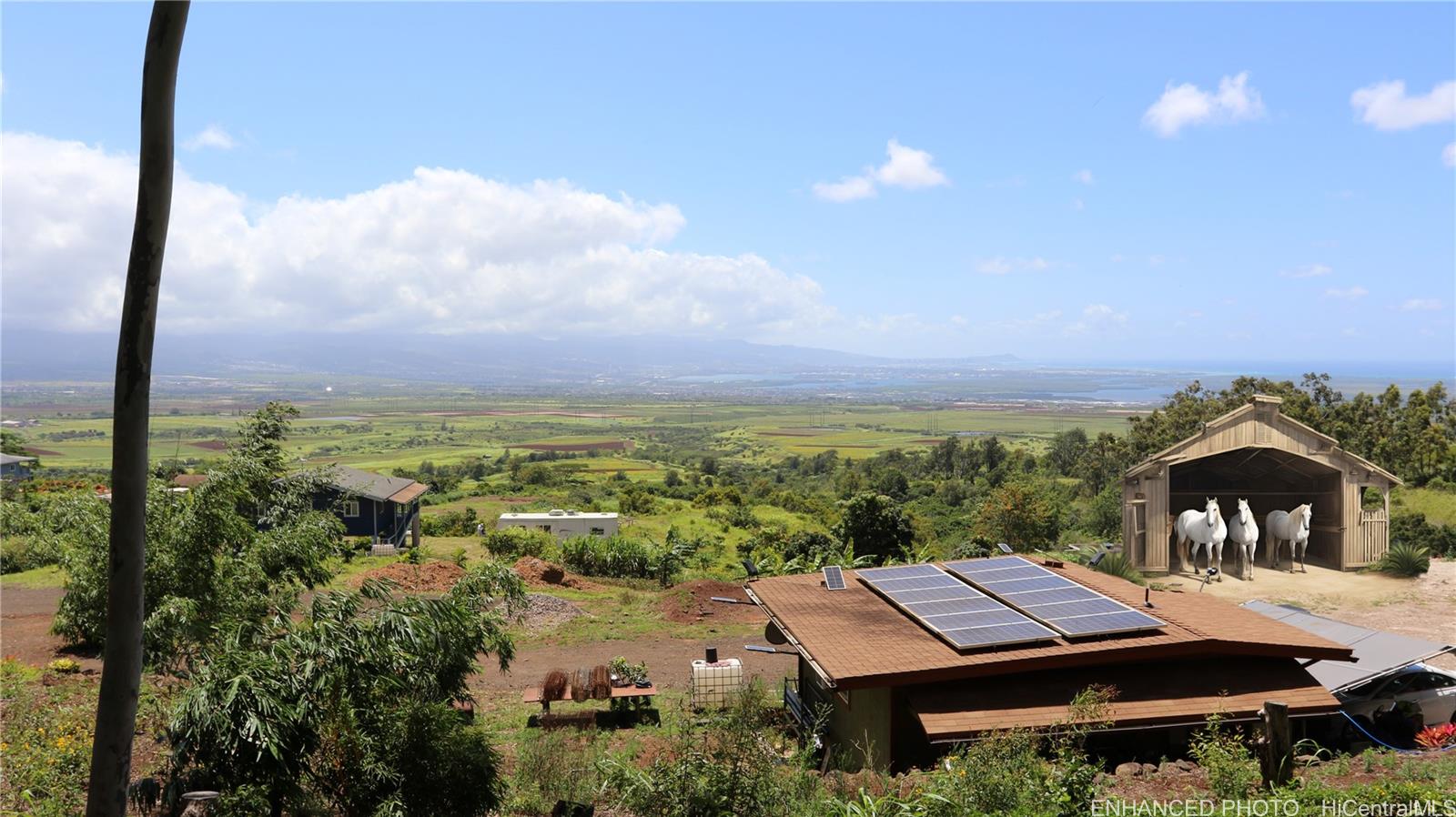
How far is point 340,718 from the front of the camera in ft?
22.7

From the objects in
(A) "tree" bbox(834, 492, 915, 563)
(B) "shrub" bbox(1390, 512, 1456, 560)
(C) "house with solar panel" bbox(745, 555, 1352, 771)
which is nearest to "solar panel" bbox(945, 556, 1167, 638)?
(C) "house with solar panel" bbox(745, 555, 1352, 771)

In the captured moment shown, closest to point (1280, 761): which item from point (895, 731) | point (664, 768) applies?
point (895, 731)

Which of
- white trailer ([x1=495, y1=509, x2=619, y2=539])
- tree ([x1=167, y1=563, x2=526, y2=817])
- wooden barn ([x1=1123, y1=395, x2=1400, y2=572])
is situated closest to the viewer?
tree ([x1=167, y1=563, x2=526, y2=817])

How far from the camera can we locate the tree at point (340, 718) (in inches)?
258

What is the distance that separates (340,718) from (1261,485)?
24.3 metres

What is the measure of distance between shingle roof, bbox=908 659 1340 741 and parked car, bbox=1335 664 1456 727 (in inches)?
61.0

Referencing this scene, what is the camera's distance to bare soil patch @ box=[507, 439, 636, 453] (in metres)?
107

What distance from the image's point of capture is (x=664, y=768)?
698cm

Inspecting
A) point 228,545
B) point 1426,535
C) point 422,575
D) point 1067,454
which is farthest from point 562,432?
point 228,545

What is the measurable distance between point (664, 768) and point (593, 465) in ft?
251

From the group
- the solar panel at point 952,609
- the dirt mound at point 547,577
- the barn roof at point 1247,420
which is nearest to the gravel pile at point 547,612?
the dirt mound at point 547,577

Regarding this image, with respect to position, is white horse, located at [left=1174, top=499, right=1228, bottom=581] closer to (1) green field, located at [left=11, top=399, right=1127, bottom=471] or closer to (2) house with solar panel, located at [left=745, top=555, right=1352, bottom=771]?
(2) house with solar panel, located at [left=745, top=555, right=1352, bottom=771]

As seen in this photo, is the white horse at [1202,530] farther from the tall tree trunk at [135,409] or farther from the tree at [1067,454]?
the tree at [1067,454]

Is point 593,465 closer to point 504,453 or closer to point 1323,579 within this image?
point 504,453
